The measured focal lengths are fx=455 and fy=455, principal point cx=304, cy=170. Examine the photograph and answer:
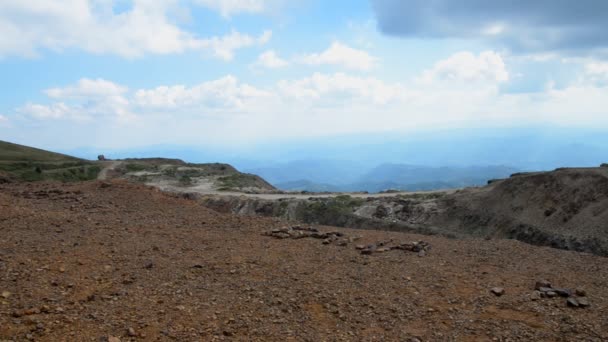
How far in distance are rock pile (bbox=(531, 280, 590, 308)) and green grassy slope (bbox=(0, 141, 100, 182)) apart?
52.4 m

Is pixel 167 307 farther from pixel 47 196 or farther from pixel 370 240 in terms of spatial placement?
pixel 47 196

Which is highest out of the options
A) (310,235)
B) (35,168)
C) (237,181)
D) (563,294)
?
(35,168)

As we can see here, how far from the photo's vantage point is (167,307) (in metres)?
9.98

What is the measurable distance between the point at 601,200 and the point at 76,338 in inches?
1230

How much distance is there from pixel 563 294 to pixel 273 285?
7345mm

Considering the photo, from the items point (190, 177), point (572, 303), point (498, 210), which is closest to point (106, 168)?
point (190, 177)

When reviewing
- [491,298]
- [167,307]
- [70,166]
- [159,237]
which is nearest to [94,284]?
[167,307]

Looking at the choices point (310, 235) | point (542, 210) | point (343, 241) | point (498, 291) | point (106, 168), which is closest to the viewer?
point (498, 291)

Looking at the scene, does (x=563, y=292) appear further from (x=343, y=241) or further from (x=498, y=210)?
(x=498, y=210)

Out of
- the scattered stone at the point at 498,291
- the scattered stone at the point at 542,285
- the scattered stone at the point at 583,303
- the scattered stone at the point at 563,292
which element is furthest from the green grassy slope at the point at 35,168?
the scattered stone at the point at 583,303

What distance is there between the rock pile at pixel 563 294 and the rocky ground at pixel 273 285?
5 centimetres

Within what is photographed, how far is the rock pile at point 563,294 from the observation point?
10.9 m

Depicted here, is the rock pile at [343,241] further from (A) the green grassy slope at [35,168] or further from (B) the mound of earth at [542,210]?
(A) the green grassy slope at [35,168]

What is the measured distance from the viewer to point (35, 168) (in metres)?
59.4
